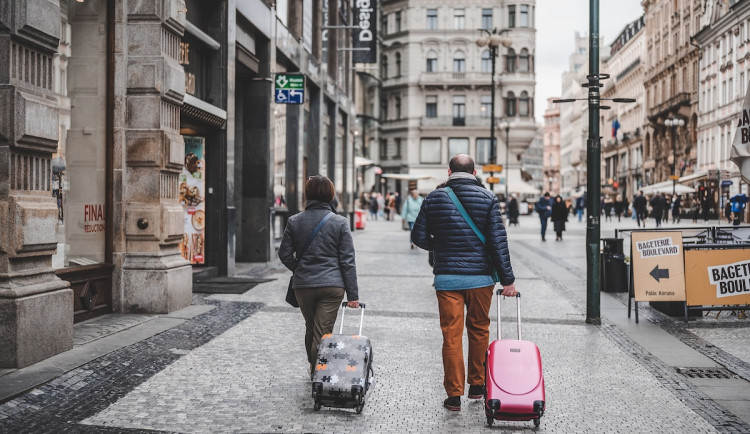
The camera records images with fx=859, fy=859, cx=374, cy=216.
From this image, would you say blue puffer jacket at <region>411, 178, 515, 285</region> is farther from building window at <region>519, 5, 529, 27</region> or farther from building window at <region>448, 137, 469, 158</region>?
building window at <region>448, 137, 469, 158</region>

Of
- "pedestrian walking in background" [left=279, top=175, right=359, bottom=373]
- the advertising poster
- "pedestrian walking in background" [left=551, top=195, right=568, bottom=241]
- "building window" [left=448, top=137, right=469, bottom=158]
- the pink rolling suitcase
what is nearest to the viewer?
the pink rolling suitcase

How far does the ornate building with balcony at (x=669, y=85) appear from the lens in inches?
2601

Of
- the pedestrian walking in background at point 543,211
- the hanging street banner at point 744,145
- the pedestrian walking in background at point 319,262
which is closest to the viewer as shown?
the pedestrian walking in background at point 319,262

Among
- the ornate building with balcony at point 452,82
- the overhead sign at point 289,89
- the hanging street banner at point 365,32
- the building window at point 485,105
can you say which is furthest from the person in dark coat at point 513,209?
the overhead sign at point 289,89

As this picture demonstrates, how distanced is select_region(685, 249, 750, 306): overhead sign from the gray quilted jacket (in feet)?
18.4

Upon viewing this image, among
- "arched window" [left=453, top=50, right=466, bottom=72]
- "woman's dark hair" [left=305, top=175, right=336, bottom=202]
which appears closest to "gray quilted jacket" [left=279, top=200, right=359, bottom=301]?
"woman's dark hair" [left=305, top=175, right=336, bottom=202]

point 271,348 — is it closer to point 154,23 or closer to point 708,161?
point 154,23

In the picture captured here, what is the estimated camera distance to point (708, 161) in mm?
Answer: 60625

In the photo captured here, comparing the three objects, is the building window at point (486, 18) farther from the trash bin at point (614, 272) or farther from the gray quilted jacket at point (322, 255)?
the gray quilted jacket at point (322, 255)

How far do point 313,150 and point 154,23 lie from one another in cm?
1504

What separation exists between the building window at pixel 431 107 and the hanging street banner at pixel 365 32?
127 feet

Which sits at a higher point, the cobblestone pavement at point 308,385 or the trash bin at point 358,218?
the trash bin at point 358,218

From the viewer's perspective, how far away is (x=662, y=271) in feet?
33.9

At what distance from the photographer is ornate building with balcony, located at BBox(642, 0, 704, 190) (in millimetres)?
66062
